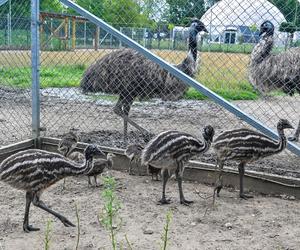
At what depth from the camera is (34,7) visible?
5656 millimetres

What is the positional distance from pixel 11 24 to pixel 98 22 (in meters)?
4.18

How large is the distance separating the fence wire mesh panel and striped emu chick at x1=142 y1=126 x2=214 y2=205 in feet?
7.70

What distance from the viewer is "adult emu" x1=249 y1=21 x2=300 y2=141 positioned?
653 centimetres

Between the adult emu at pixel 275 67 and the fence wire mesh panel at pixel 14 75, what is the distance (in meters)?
2.95

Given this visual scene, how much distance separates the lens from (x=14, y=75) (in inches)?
426

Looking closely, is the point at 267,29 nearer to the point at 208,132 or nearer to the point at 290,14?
the point at 290,14

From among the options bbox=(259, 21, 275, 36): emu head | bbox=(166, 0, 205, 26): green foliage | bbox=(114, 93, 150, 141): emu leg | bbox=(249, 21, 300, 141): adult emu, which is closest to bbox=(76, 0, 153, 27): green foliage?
bbox=(166, 0, 205, 26): green foliage

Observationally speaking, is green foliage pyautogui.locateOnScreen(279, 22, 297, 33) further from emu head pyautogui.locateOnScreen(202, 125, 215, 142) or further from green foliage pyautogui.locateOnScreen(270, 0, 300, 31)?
emu head pyautogui.locateOnScreen(202, 125, 215, 142)

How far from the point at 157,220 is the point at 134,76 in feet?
8.21

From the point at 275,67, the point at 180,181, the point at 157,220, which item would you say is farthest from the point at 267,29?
the point at 157,220

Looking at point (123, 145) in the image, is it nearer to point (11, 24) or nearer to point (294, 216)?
point (294, 216)

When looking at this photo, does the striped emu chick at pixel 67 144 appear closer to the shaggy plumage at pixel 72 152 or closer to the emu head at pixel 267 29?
the shaggy plumage at pixel 72 152

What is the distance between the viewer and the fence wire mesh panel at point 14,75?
7277 mm

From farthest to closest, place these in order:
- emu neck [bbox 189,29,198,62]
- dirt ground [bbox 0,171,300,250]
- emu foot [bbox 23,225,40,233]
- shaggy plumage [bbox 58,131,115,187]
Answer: emu neck [bbox 189,29,198,62] → shaggy plumage [bbox 58,131,115,187] → emu foot [bbox 23,225,40,233] → dirt ground [bbox 0,171,300,250]
